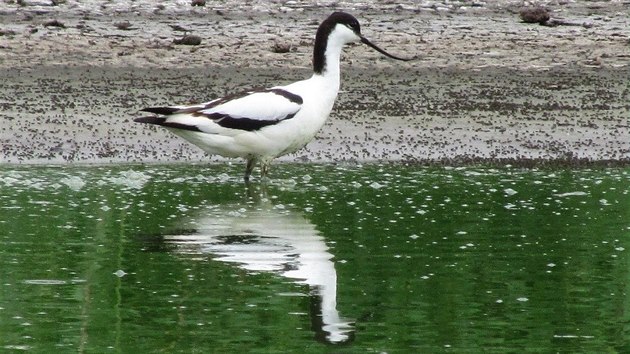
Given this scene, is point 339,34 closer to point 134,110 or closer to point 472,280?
point 134,110

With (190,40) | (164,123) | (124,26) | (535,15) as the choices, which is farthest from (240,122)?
(535,15)

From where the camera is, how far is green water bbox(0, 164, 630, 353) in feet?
21.2

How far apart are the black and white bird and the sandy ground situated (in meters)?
1.38

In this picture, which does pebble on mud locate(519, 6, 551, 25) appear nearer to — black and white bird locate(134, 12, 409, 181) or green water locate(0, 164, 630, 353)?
green water locate(0, 164, 630, 353)

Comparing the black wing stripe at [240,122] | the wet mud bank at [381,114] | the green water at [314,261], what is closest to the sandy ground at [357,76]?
the wet mud bank at [381,114]

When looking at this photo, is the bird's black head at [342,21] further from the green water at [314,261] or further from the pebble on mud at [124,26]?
the pebble on mud at [124,26]

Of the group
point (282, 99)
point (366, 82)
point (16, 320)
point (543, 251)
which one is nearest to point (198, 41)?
point (366, 82)

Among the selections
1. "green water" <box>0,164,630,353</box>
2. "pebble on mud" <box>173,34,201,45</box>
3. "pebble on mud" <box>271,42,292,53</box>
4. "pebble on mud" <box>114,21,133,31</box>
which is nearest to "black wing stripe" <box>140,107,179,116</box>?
"green water" <box>0,164,630,353</box>

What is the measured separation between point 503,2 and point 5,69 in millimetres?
6649

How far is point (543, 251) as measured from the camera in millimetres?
8555

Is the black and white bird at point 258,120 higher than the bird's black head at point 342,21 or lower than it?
lower

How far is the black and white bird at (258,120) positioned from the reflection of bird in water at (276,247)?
109cm

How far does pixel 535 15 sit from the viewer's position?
1792cm

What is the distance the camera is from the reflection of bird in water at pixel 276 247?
22.5 feet
